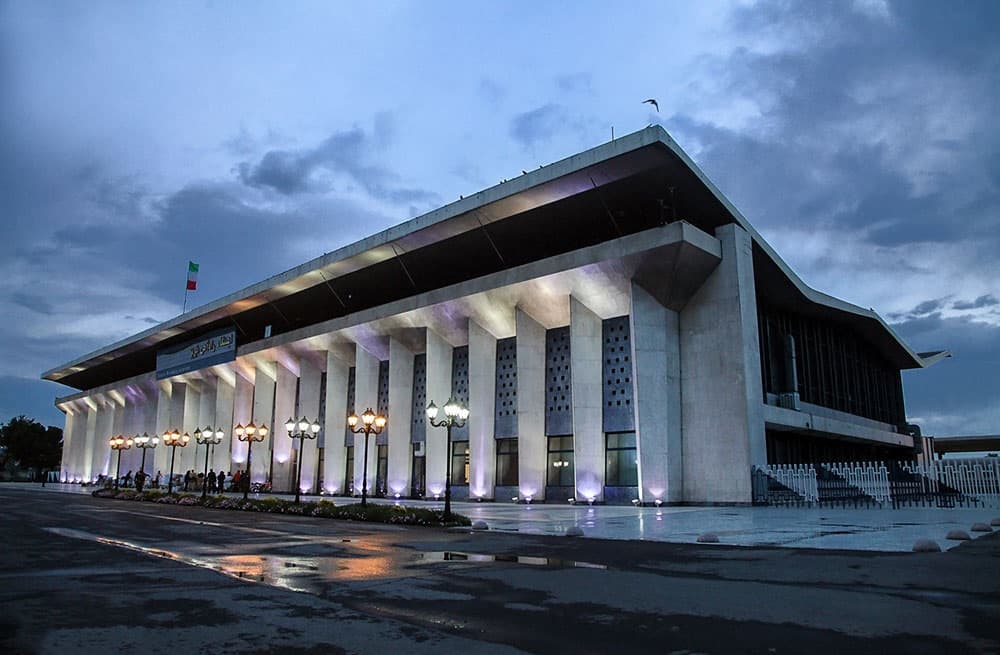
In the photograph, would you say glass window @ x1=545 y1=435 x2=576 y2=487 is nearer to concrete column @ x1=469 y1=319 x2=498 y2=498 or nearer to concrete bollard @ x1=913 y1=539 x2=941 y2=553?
concrete column @ x1=469 y1=319 x2=498 y2=498

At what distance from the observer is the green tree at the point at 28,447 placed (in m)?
113

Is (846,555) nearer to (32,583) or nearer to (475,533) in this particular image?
(475,533)

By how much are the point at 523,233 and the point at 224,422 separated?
122 feet

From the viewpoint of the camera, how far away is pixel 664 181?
31.0 meters

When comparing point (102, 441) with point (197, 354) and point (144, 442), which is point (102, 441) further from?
point (144, 442)

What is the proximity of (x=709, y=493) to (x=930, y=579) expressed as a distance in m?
23.0

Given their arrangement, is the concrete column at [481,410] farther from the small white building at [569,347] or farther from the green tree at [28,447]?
the green tree at [28,447]

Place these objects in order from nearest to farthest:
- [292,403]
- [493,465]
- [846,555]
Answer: [846,555] → [493,465] → [292,403]

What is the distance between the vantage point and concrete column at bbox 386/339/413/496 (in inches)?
1690

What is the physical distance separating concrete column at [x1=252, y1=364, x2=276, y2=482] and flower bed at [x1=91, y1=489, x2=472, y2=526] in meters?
16.0

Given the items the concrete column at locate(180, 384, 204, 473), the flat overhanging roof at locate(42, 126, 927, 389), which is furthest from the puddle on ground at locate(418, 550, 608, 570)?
the concrete column at locate(180, 384, 204, 473)

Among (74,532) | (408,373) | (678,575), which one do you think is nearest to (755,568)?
(678,575)

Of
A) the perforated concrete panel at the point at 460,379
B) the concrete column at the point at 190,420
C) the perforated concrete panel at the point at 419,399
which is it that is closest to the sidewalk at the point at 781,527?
the perforated concrete panel at the point at 460,379

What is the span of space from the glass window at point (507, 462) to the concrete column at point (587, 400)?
15.9 feet
